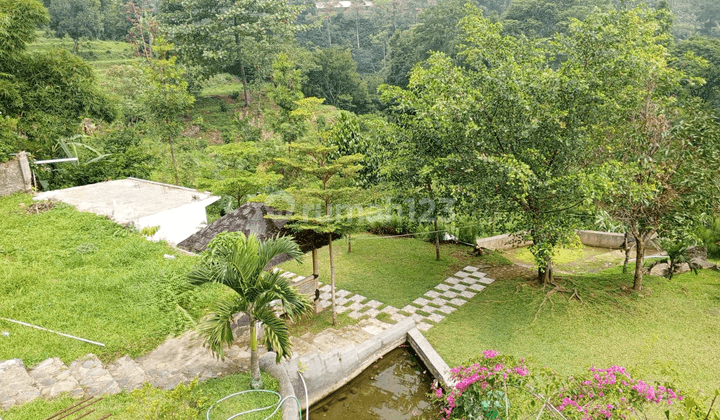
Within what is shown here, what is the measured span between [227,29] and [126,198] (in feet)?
55.4

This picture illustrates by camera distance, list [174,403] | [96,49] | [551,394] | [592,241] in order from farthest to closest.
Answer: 1. [96,49]
2. [592,241]
3. [174,403]
4. [551,394]

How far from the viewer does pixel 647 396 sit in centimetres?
372

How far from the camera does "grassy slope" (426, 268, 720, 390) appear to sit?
22.1ft

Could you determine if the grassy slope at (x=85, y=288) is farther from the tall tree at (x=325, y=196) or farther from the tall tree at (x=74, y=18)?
the tall tree at (x=74, y=18)

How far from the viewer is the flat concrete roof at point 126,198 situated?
11125 mm

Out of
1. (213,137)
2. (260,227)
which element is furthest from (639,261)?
(213,137)

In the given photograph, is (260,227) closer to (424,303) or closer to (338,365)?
(338,365)

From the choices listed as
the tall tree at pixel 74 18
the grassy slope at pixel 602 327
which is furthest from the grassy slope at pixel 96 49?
the grassy slope at pixel 602 327

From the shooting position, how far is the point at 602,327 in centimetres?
767

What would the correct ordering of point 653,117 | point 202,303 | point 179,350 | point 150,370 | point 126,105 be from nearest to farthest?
point 150,370 → point 179,350 → point 202,303 → point 653,117 → point 126,105

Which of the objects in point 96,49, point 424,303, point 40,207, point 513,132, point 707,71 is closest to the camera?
point 513,132

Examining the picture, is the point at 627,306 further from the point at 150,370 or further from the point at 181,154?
the point at 181,154

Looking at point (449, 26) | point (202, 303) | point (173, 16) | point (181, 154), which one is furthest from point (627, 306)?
point (449, 26)

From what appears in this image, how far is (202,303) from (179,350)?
115 cm
